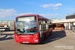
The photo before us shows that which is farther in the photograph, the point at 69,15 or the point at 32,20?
the point at 69,15

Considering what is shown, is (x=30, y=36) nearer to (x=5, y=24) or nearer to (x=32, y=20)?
(x=32, y=20)

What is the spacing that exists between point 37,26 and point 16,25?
206 cm

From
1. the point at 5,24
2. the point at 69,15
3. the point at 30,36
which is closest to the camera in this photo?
the point at 30,36

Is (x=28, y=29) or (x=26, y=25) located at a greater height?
(x=26, y=25)

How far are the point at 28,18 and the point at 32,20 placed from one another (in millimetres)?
457

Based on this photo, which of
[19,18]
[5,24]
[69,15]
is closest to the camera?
[19,18]

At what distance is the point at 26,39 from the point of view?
8.80 meters

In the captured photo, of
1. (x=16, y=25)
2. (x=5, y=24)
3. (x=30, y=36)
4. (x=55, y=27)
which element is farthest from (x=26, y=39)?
(x=5, y=24)

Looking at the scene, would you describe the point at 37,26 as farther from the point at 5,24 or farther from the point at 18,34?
the point at 5,24

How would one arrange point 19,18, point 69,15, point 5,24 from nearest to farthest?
point 19,18, point 69,15, point 5,24

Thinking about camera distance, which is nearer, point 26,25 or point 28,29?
point 28,29

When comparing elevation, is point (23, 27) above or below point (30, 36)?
above

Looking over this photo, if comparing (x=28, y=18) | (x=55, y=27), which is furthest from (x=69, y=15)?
(x=28, y=18)

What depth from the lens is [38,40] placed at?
8828 millimetres
